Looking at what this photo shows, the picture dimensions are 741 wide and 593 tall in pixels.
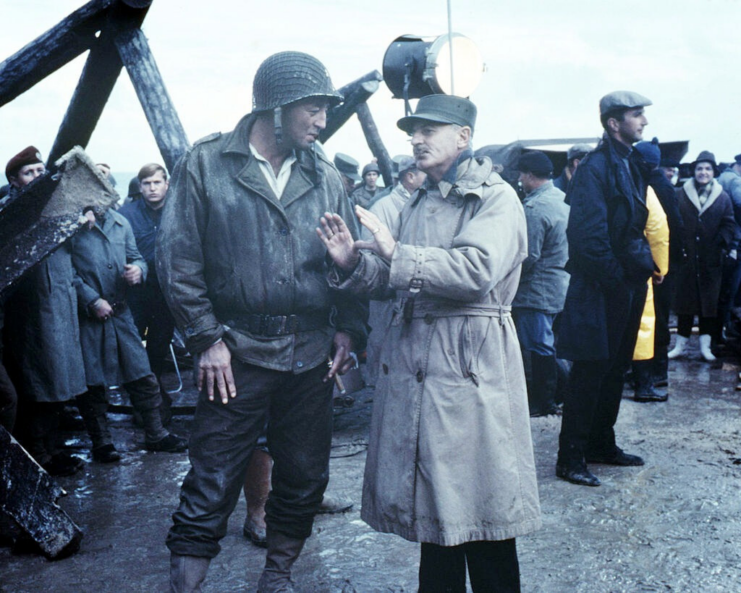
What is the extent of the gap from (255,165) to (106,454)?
11.0 feet

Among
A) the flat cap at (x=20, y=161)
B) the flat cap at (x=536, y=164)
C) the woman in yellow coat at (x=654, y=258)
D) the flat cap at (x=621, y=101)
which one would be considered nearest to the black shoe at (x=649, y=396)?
the woman in yellow coat at (x=654, y=258)

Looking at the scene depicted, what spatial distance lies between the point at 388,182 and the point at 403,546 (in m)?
6.38

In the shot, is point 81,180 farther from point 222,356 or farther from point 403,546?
point 403,546

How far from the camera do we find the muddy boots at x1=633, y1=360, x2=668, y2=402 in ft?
23.4

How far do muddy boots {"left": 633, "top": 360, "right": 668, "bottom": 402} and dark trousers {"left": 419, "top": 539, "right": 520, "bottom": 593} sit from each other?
4.74 meters

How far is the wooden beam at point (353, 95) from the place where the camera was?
320 inches

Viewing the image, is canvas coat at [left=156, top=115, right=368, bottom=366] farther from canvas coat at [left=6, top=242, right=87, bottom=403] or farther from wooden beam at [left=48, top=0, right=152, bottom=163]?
wooden beam at [left=48, top=0, right=152, bottom=163]

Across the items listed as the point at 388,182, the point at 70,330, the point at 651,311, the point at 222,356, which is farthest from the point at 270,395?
the point at 388,182

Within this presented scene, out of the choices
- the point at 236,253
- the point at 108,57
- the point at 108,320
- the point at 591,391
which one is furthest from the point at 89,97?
the point at 591,391

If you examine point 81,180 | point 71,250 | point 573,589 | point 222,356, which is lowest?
point 573,589

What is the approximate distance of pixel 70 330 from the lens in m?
5.14

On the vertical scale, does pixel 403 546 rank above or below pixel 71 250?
below

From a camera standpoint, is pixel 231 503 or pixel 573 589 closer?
pixel 231 503

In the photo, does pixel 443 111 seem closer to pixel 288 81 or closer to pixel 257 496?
pixel 288 81
